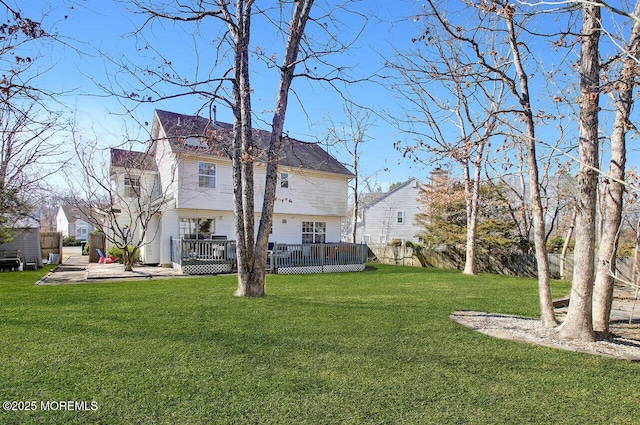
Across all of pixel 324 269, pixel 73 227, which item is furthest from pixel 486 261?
pixel 73 227

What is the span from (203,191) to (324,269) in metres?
6.03

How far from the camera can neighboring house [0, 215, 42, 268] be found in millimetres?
15727

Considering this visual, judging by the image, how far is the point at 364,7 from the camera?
7656 mm

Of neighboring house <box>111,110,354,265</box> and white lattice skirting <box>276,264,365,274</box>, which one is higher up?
neighboring house <box>111,110,354,265</box>

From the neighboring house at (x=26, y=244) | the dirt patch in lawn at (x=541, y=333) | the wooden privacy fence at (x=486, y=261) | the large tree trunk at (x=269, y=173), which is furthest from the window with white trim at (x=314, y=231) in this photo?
the dirt patch in lawn at (x=541, y=333)

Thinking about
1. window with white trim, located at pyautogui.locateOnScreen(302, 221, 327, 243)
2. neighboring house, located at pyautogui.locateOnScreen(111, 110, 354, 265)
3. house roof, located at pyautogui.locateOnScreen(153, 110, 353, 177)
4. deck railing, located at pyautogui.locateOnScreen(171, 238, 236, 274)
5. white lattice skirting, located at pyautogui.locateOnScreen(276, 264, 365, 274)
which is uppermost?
house roof, located at pyautogui.locateOnScreen(153, 110, 353, 177)

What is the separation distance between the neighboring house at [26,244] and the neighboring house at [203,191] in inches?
148

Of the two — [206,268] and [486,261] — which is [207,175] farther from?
[486,261]

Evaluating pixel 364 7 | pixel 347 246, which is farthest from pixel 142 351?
pixel 347 246

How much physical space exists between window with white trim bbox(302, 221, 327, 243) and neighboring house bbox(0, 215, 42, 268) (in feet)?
38.4

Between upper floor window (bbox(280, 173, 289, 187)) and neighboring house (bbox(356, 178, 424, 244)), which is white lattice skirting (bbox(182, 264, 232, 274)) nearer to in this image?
upper floor window (bbox(280, 173, 289, 187))

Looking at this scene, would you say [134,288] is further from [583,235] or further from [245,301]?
[583,235]

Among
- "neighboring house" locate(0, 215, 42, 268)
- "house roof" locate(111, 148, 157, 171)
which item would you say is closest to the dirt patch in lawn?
"house roof" locate(111, 148, 157, 171)

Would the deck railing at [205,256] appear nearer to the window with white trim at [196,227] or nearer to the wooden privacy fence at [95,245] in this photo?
the window with white trim at [196,227]
